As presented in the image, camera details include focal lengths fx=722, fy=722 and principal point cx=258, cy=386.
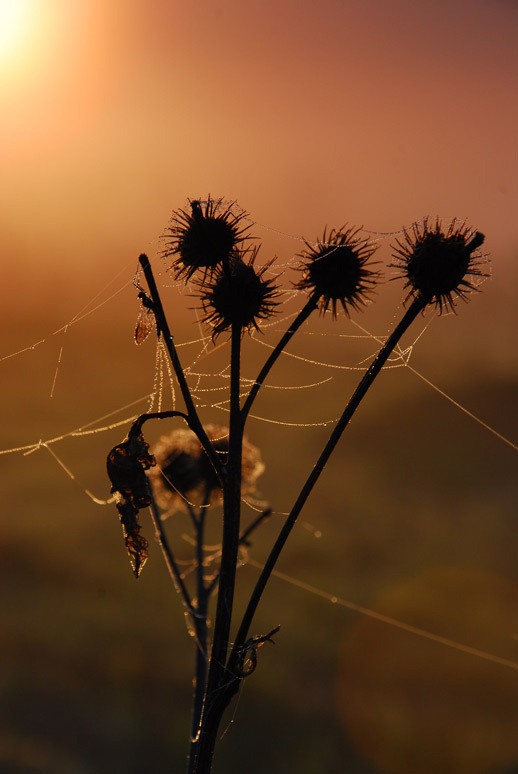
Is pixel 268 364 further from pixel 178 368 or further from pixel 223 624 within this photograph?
pixel 223 624

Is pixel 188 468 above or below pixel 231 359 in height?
above

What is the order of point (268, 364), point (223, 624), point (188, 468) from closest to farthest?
point (223, 624) < point (268, 364) < point (188, 468)

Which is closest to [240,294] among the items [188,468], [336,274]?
[336,274]

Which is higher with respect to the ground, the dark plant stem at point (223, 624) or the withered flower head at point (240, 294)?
the withered flower head at point (240, 294)

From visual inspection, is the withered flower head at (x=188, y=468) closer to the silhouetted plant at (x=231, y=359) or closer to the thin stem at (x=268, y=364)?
the silhouetted plant at (x=231, y=359)

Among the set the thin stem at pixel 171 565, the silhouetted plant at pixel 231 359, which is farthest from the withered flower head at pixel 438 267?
the thin stem at pixel 171 565

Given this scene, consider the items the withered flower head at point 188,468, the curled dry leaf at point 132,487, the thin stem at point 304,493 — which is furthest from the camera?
the withered flower head at point 188,468

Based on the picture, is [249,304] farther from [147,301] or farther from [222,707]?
[222,707]
